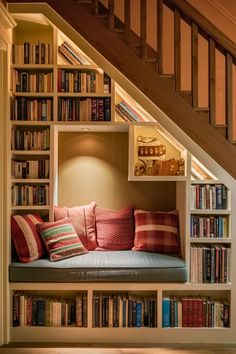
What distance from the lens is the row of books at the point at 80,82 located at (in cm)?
322

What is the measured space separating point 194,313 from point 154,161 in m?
1.42

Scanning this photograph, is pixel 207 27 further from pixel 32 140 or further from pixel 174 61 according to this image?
pixel 32 140

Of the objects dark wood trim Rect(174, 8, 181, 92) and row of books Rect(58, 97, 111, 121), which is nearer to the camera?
dark wood trim Rect(174, 8, 181, 92)

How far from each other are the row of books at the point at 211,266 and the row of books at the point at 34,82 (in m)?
2.07

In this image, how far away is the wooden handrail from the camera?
2377 millimetres

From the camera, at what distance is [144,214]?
11.2ft

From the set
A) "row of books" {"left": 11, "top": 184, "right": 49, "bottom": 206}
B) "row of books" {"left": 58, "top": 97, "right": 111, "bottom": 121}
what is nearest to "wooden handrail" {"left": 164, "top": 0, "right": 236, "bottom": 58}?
"row of books" {"left": 58, "top": 97, "right": 111, "bottom": 121}

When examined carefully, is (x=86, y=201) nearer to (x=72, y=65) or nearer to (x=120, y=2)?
(x=72, y=65)

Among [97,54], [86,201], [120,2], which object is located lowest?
[86,201]

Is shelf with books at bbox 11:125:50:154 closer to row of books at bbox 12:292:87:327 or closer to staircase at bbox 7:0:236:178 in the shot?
staircase at bbox 7:0:236:178

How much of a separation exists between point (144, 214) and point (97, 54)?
1572 millimetres

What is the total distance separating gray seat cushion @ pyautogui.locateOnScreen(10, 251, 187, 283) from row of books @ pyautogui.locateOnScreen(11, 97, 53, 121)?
4.33 feet

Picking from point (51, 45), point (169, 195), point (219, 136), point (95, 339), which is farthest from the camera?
point (169, 195)

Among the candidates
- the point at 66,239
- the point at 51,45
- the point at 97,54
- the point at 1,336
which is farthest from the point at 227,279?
the point at 51,45
